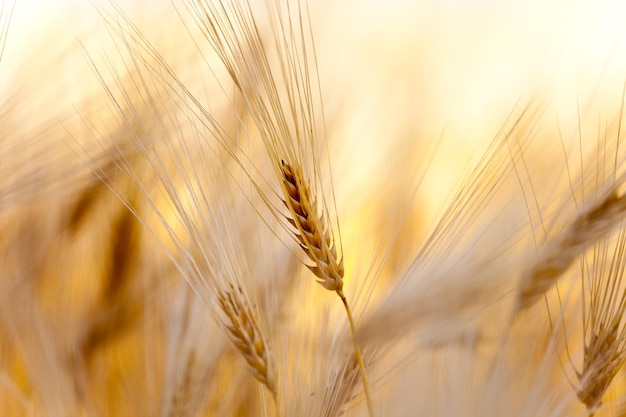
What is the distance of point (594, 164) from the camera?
554 millimetres

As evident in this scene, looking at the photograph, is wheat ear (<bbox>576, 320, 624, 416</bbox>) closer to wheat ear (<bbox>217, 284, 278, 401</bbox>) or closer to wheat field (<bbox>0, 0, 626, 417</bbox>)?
wheat field (<bbox>0, 0, 626, 417</bbox>)

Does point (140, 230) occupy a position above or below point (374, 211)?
above

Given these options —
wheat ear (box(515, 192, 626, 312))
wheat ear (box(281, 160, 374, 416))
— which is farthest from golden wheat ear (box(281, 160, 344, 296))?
wheat ear (box(515, 192, 626, 312))

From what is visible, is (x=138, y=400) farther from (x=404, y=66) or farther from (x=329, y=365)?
(x=404, y=66)

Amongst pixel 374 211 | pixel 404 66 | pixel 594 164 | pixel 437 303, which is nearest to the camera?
pixel 437 303

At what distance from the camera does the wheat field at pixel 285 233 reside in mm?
440

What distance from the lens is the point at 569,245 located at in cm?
47

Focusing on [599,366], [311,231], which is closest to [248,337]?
[311,231]

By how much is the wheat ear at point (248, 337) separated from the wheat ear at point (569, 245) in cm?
20

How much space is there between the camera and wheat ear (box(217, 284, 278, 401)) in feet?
1.22

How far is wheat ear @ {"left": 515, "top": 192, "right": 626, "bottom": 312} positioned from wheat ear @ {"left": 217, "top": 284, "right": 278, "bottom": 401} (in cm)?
20

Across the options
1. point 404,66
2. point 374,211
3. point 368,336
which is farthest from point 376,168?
point 368,336

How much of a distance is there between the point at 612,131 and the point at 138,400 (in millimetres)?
472

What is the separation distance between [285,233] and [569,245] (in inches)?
9.8
